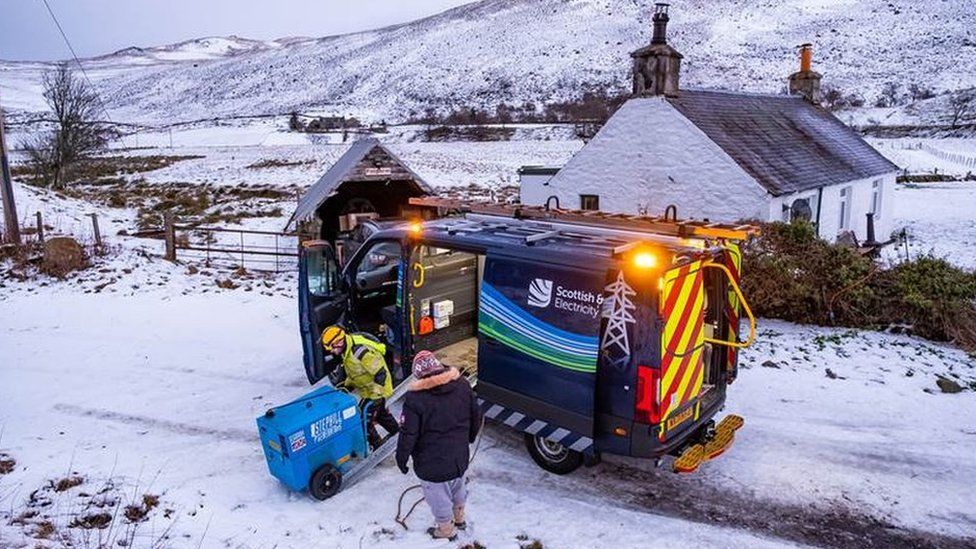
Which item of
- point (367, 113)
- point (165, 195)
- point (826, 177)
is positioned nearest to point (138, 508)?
point (826, 177)

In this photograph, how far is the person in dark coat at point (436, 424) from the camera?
5387 millimetres

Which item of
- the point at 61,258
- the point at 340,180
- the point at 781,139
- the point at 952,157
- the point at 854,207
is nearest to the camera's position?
the point at 61,258

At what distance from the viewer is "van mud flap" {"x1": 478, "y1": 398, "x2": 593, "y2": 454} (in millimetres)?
6316

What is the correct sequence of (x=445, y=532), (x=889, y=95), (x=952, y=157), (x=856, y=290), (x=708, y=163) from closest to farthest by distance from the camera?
(x=445, y=532)
(x=856, y=290)
(x=708, y=163)
(x=952, y=157)
(x=889, y=95)

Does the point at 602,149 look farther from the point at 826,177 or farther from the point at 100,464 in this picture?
the point at 100,464

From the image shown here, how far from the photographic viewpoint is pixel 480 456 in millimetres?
7375

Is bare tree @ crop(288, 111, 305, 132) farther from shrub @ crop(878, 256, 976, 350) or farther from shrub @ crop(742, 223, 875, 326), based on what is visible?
shrub @ crop(878, 256, 976, 350)

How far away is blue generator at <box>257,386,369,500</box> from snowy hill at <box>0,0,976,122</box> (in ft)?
269

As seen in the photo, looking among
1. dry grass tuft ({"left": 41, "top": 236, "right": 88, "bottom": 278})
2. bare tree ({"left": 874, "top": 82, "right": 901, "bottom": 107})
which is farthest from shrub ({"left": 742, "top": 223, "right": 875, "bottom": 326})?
bare tree ({"left": 874, "top": 82, "right": 901, "bottom": 107})

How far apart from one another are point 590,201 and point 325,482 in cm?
1596

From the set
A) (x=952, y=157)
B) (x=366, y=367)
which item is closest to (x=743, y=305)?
(x=366, y=367)

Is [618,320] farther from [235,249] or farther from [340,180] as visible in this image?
[235,249]

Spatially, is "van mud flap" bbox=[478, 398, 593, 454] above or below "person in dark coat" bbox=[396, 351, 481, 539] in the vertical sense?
below

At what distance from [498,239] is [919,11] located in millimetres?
124503
